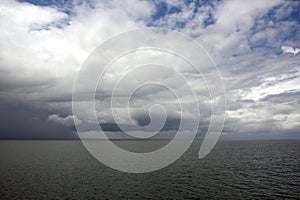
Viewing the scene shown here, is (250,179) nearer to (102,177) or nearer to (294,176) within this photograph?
(294,176)

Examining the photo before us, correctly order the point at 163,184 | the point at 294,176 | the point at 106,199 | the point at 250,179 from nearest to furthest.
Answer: the point at 106,199, the point at 163,184, the point at 250,179, the point at 294,176

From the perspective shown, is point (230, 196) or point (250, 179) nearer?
point (230, 196)

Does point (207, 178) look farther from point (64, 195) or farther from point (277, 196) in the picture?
point (64, 195)

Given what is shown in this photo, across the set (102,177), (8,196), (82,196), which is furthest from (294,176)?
(8,196)

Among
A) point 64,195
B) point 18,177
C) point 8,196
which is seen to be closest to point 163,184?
point 64,195

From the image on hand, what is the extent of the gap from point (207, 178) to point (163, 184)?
56.9ft

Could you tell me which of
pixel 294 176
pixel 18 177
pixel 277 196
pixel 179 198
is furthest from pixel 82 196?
pixel 294 176

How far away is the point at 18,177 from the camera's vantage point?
81812mm

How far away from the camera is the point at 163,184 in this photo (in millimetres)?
72875

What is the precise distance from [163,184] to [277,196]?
30063 millimetres

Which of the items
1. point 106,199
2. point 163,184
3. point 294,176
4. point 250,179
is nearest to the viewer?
point 106,199

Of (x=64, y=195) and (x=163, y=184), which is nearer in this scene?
(x=64, y=195)

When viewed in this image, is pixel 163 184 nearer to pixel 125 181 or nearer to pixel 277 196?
pixel 125 181

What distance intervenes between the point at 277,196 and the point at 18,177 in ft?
256
